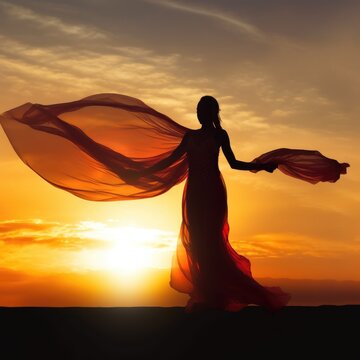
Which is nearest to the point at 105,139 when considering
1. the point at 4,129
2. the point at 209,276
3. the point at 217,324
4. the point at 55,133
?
the point at 55,133

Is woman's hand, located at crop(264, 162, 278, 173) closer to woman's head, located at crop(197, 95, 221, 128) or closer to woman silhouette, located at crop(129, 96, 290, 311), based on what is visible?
woman silhouette, located at crop(129, 96, 290, 311)

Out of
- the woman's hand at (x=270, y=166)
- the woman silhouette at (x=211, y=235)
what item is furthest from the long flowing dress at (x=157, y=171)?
the woman's hand at (x=270, y=166)

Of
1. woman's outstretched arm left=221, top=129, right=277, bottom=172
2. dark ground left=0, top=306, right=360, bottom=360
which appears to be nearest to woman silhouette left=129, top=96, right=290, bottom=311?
woman's outstretched arm left=221, top=129, right=277, bottom=172

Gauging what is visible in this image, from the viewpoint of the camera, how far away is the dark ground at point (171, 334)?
32.5ft

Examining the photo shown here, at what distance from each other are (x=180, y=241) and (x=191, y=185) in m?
0.98

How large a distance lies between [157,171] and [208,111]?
1.45m

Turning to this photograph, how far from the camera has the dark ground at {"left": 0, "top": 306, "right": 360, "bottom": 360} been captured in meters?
9.90

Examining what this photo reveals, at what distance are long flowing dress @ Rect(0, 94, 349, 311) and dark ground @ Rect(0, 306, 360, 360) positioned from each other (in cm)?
73

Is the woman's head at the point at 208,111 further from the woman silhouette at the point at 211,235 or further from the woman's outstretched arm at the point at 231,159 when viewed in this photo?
the woman's outstretched arm at the point at 231,159

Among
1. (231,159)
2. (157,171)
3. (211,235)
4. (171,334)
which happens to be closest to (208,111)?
(231,159)

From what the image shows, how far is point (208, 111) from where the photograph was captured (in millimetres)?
12312

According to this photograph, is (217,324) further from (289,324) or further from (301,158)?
(301,158)

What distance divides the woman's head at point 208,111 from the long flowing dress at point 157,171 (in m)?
0.18

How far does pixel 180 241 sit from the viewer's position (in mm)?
13031
